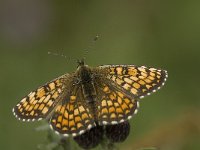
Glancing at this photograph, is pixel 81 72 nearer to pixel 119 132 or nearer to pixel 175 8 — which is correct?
pixel 119 132

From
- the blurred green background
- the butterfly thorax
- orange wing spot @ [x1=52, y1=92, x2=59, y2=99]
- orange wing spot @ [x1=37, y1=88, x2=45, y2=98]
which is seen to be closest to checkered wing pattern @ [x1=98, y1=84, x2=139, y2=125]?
the butterfly thorax

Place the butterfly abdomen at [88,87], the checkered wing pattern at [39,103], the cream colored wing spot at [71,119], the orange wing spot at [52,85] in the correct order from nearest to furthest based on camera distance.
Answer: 1. the cream colored wing spot at [71,119]
2. the checkered wing pattern at [39,103]
3. the butterfly abdomen at [88,87]
4. the orange wing spot at [52,85]

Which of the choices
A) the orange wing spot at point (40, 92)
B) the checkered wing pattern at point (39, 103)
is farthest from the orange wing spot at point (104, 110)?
the orange wing spot at point (40, 92)

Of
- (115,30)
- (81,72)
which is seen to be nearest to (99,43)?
(115,30)

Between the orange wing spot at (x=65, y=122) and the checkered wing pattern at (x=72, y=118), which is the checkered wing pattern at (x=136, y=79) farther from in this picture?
the orange wing spot at (x=65, y=122)

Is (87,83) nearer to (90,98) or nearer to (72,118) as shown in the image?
(90,98)

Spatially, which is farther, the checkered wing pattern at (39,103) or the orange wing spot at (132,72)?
the orange wing spot at (132,72)

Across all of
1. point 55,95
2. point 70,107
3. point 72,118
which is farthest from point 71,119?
point 55,95

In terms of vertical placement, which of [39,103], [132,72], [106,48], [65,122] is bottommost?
[106,48]
